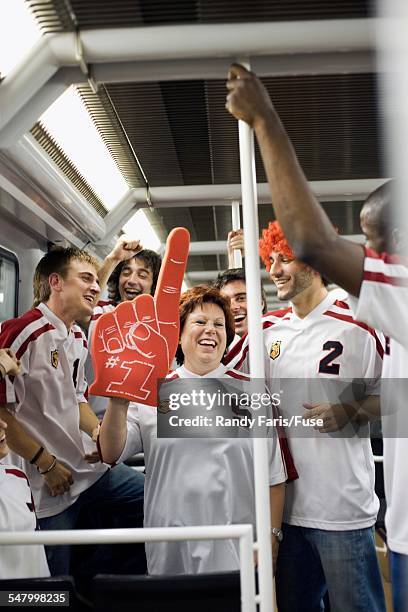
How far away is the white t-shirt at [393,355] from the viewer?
1.19 m

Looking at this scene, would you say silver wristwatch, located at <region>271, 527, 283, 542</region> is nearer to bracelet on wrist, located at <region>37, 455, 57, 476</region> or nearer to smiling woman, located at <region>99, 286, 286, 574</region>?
smiling woman, located at <region>99, 286, 286, 574</region>

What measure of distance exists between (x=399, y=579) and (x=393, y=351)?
0.60 m

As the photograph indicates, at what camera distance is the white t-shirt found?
1.19 metres

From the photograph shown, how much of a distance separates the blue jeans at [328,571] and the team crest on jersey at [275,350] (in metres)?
0.57

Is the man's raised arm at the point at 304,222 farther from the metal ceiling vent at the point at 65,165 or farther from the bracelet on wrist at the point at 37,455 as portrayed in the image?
the bracelet on wrist at the point at 37,455

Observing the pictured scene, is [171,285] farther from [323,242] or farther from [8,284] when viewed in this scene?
[8,284]

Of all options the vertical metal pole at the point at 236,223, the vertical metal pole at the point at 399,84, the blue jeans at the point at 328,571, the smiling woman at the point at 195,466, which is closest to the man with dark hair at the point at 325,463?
the blue jeans at the point at 328,571

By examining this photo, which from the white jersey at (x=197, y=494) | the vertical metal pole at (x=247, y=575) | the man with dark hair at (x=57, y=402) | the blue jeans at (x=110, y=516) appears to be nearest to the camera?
the vertical metal pole at (x=247, y=575)

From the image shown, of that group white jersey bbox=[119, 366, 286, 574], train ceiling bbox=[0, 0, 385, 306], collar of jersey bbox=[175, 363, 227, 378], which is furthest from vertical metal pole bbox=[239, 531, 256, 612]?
train ceiling bbox=[0, 0, 385, 306]

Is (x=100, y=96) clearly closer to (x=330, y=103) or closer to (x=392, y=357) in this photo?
(x=330, y=103)

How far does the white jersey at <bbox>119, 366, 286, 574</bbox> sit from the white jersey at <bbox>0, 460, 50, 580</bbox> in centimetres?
33

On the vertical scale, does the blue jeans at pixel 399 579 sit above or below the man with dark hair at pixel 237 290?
below

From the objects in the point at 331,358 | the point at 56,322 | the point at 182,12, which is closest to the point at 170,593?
the point at 331,358

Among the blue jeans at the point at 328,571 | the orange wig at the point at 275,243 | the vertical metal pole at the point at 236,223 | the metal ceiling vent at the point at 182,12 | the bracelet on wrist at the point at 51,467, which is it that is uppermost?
the metal ceiling vent at the point at 182,12
